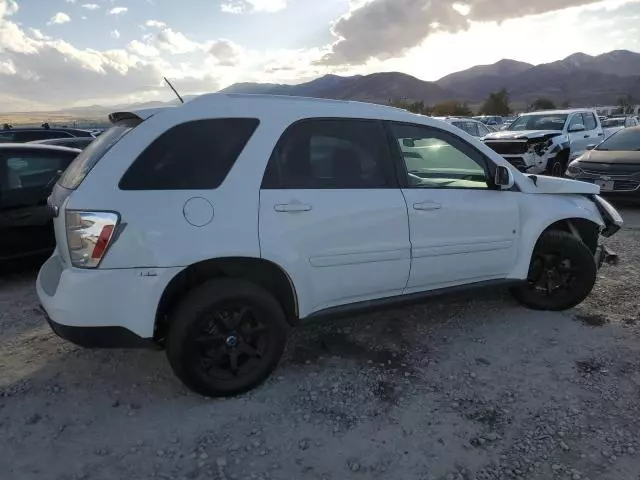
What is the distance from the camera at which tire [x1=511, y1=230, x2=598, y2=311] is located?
14.0 ft

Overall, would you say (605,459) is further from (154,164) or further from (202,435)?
(154,164)

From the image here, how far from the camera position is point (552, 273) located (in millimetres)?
4391

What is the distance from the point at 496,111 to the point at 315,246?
241 feet

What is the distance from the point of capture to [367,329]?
4.13 meters

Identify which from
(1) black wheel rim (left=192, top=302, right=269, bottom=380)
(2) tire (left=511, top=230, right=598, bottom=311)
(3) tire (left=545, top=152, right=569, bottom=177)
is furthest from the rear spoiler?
(3) tire (left=545, top=152, right=569, bottom=177)

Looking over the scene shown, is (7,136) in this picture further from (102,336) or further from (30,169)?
(102,336)

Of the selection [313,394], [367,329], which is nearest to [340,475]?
[313,394]

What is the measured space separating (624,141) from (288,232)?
30.1 ft

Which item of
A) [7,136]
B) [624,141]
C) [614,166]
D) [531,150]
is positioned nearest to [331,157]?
[614,166]

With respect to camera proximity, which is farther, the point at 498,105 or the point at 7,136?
the point at 498,105

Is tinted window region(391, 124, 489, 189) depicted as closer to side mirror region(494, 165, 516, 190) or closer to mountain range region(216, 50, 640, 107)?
side mirror region(494, 165, 516, 190)

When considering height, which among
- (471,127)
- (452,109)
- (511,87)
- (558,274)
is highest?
(511,87)

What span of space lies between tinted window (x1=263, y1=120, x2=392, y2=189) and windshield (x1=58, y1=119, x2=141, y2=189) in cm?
88

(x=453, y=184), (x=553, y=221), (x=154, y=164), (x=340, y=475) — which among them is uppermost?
(x=154, y=164)
